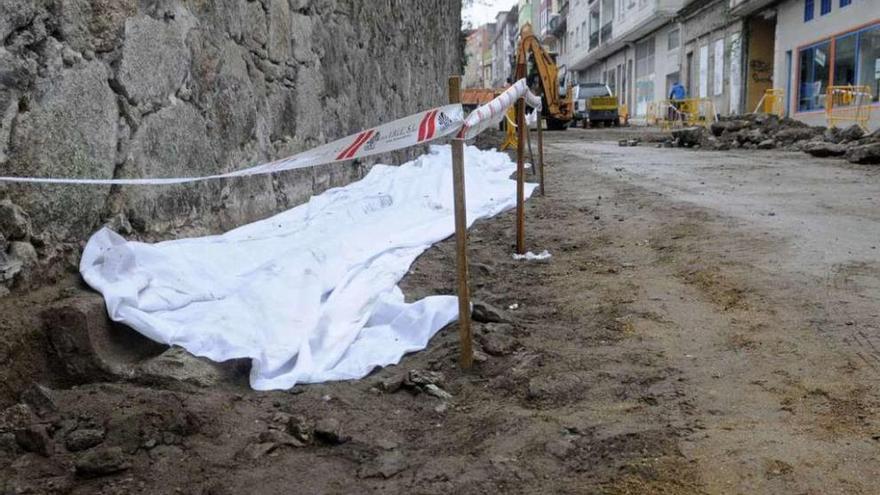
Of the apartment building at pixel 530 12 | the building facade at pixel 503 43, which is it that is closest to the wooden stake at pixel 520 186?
the apartment building at pixel 530 12

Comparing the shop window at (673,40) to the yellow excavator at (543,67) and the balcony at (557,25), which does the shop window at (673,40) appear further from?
the balcony at (557,25)

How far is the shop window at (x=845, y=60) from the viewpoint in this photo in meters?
17.2

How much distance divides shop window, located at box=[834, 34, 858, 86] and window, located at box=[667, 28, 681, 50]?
1418cm

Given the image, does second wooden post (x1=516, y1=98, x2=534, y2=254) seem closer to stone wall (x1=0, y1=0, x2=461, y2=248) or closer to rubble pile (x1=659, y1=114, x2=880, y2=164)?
stone wall (x1=0, y1=0, x2=461, y2=248)

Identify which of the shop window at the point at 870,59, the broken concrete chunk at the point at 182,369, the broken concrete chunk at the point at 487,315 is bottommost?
the broken concrete chunk at the point at 487,315

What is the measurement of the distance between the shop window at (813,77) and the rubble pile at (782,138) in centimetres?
254

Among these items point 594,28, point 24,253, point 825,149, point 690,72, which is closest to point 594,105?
point 690,72

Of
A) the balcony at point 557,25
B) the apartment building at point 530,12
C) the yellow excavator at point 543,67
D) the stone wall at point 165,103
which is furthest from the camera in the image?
the apartment building at point 530,12

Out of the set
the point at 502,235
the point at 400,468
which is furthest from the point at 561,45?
the point at 400,468

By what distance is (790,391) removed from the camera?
2750 millimetres

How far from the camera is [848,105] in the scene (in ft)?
55.4

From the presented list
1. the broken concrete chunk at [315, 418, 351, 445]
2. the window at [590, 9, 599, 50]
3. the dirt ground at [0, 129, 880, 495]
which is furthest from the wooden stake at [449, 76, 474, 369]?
the window at [590, 9, 599, 50]

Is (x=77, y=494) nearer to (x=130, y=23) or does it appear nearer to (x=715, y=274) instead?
(x=130, y=23)

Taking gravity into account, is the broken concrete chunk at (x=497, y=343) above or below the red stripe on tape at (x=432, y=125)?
below
